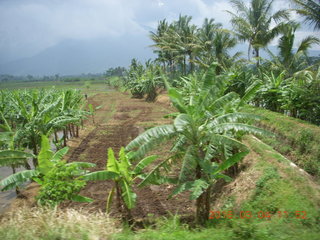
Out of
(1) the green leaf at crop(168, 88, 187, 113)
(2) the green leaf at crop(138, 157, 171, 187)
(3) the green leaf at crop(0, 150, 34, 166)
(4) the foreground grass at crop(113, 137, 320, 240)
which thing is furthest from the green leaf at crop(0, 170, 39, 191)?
(1) the green leaf at crop(168, 88, 187, 113)

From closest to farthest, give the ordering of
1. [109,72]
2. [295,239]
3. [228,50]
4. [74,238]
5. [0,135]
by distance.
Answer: [295,239] < [74,238] < [0,135] < [228,50] < [109,72]

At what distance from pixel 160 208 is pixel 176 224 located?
4.93ft

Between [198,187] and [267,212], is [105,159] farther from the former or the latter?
[267,212]

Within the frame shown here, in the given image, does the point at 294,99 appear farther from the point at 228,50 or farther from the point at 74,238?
the point at 228,50

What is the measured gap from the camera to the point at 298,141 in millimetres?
8188

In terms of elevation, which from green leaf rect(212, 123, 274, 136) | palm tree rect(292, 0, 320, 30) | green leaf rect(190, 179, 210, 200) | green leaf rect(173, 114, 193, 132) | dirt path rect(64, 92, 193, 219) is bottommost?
dirt path rect(64, 92, 193, 219)

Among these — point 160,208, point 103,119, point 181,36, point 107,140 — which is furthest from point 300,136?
point 181,36

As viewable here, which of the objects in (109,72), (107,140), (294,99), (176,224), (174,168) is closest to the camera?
(176,224)

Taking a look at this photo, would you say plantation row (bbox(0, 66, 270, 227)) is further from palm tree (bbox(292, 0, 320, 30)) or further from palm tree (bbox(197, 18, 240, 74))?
palm tree (bbox(197, 18, 240, 74))

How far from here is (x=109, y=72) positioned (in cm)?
10350

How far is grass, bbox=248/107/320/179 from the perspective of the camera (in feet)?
24.3

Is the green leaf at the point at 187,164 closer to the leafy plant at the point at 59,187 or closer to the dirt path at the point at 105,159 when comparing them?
the dirt path at the point at 105,159

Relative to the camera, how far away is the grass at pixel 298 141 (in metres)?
7.40

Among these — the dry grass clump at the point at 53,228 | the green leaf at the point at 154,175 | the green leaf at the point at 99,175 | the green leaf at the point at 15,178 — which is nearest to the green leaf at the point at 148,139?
the green leaf at the point at 154,175
